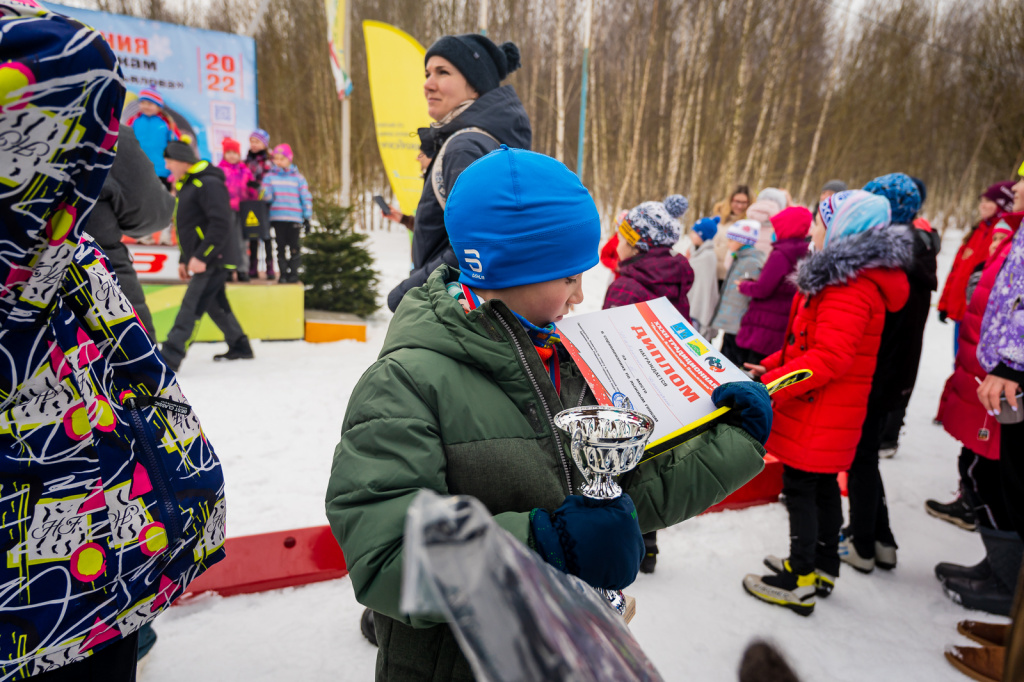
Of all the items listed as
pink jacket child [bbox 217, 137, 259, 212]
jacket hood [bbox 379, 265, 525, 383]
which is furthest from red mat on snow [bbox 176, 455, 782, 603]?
pink jacket child [bbox 217, 137, 259, 212]

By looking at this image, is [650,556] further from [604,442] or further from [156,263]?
[156,263]

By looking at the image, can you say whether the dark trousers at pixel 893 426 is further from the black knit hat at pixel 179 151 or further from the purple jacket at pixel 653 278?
the black knit hat at pixel 179 151

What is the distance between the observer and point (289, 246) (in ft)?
28.7

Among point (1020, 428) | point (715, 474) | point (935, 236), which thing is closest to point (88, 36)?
point (715, 474)

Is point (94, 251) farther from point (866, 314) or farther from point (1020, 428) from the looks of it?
point (1020, 428)

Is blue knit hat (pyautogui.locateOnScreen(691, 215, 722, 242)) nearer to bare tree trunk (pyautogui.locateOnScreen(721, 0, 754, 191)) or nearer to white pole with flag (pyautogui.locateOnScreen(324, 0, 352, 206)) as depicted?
white pole with flag (pyautogui.locateOnScreen(324, 0, 352, 206))

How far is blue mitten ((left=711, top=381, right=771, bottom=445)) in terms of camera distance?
1252mm

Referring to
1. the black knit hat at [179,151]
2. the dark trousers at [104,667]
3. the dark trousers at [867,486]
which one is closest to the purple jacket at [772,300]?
the dark trousers at [867,486]

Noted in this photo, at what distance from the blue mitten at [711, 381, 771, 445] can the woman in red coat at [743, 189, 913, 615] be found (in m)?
0.99

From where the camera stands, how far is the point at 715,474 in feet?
4.20

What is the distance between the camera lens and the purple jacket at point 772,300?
12.1 feet

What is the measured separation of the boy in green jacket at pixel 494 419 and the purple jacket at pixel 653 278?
1.75 meters

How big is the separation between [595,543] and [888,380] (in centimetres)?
266

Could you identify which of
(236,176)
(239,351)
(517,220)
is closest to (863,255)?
(517,220)
